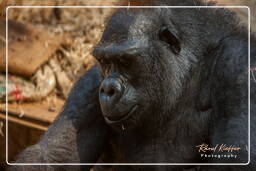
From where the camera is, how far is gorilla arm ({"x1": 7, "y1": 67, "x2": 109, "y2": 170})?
3.70 meters

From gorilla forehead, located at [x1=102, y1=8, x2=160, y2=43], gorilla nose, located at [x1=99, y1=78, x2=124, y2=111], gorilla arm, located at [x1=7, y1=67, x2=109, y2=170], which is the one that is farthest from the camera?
gorilla arm, located at [x1=7, y1=67, x2=109, y2=170]

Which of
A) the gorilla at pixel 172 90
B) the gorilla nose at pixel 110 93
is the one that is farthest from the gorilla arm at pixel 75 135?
the gorilla nose at pixel 110 93

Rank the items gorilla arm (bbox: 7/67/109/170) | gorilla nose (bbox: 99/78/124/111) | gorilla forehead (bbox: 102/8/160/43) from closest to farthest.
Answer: gorilla nose (bbox: 99/78/124/111) < gorilla forehead (bbox: 102/8/160/43) < gorilla arm (bbox: 7/67/109/170)

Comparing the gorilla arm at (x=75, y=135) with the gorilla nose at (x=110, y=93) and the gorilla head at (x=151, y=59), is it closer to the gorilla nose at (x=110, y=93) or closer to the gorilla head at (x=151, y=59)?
the gorilla head at (x=151, y=59)

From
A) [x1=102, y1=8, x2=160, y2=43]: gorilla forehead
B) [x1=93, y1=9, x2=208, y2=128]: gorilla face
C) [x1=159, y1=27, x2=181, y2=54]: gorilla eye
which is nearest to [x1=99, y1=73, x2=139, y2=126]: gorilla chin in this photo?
[x1=93, y1=9, x2=208, y2=128]: gorilla face

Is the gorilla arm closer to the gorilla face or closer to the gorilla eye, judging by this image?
the gorilla face

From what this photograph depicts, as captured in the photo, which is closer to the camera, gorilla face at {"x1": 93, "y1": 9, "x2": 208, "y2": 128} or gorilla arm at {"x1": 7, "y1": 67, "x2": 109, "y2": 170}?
gorilla face at {"x1": 93, "y1": 9, "x2": 208, "y2": 128}

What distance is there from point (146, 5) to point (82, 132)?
2.96 ft

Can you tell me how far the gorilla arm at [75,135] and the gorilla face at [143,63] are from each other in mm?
346

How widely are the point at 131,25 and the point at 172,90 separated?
44 centimetres

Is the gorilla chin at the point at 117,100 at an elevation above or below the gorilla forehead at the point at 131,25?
below

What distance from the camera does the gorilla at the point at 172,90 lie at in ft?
10.7

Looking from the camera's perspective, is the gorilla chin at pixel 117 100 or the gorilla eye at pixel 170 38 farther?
the gorilla eye at pixel 170 38

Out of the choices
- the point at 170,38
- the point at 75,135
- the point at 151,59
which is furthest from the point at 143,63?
the point at 75,135
